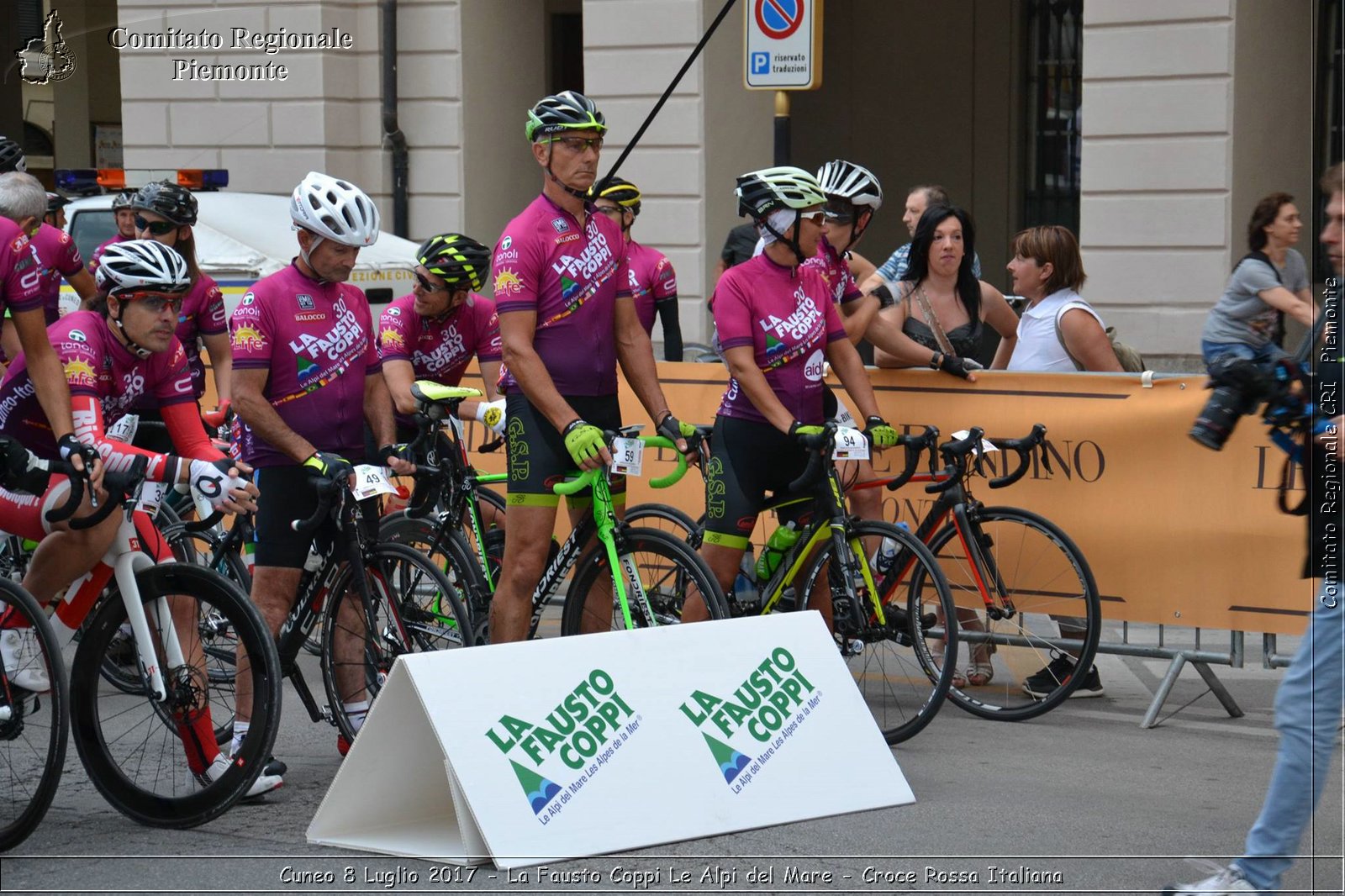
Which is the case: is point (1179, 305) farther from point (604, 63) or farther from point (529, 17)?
point (529, 17)

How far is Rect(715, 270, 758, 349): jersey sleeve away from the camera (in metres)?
6.86

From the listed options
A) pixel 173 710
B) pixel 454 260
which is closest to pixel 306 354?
pixel 173 710

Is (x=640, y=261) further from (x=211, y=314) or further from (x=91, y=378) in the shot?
(x=91, y=378)

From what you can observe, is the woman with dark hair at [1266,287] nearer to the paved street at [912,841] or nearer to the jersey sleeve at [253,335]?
the paved street at [912,841]

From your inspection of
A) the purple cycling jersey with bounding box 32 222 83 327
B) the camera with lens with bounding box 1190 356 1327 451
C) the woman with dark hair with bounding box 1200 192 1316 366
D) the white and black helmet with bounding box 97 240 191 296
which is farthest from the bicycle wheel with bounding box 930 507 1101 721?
the purple cycling jersey with bounding box 32 222 83 327

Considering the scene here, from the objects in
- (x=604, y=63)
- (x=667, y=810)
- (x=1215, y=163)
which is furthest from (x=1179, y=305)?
(x=667, y=810)

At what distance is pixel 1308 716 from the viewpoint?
14.1 ft

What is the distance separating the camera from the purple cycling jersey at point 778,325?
22.6 ft

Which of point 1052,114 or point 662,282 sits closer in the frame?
point 662,282

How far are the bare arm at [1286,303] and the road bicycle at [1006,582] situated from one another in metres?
1.27

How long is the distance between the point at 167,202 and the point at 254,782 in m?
3.38

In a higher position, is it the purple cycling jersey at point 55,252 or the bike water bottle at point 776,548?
the purple cycling jersey at point 55,252

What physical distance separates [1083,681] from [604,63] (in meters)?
10.4

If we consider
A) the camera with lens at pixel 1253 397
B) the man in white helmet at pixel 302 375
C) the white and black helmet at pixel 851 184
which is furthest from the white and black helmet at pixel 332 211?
the camera with lens at pixel 1253 397
